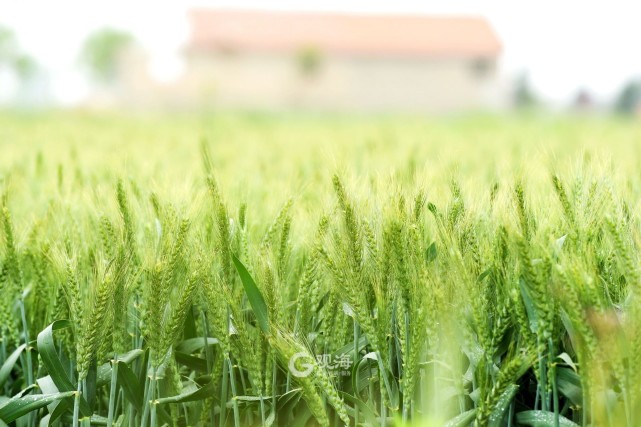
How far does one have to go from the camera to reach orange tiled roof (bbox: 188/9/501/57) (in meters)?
39.7

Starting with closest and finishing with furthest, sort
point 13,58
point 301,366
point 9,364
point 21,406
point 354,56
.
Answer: point 301,366 → point 21,406 → point 9,364 → point 354,56 → point 13,58

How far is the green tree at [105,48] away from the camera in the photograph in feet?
180

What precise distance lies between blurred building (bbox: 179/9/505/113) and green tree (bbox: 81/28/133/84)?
1570 cm

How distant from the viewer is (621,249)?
102cm

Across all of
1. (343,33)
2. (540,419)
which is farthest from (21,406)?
(343,33)

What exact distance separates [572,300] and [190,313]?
0.69 meters

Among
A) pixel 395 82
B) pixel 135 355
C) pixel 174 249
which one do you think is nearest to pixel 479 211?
pixel 174 249

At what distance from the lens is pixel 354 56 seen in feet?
136

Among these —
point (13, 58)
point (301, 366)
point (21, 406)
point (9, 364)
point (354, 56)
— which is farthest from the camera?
point (13, 58)

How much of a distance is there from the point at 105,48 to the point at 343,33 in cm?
2091

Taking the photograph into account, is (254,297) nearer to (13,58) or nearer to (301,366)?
(301,366)

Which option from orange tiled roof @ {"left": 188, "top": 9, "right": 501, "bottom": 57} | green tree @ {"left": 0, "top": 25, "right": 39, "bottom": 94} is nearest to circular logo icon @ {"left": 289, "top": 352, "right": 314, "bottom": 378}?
orange tiled roof @ {"left": 188, "top": 9, "right": 501, "bottom": 57}

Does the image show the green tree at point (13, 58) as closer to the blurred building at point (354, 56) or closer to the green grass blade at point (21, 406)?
the blurred building at point (354, 56)

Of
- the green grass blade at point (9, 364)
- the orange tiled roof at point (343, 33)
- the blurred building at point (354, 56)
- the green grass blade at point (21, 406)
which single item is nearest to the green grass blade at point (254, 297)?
the green grass blade at point (21, 406)
